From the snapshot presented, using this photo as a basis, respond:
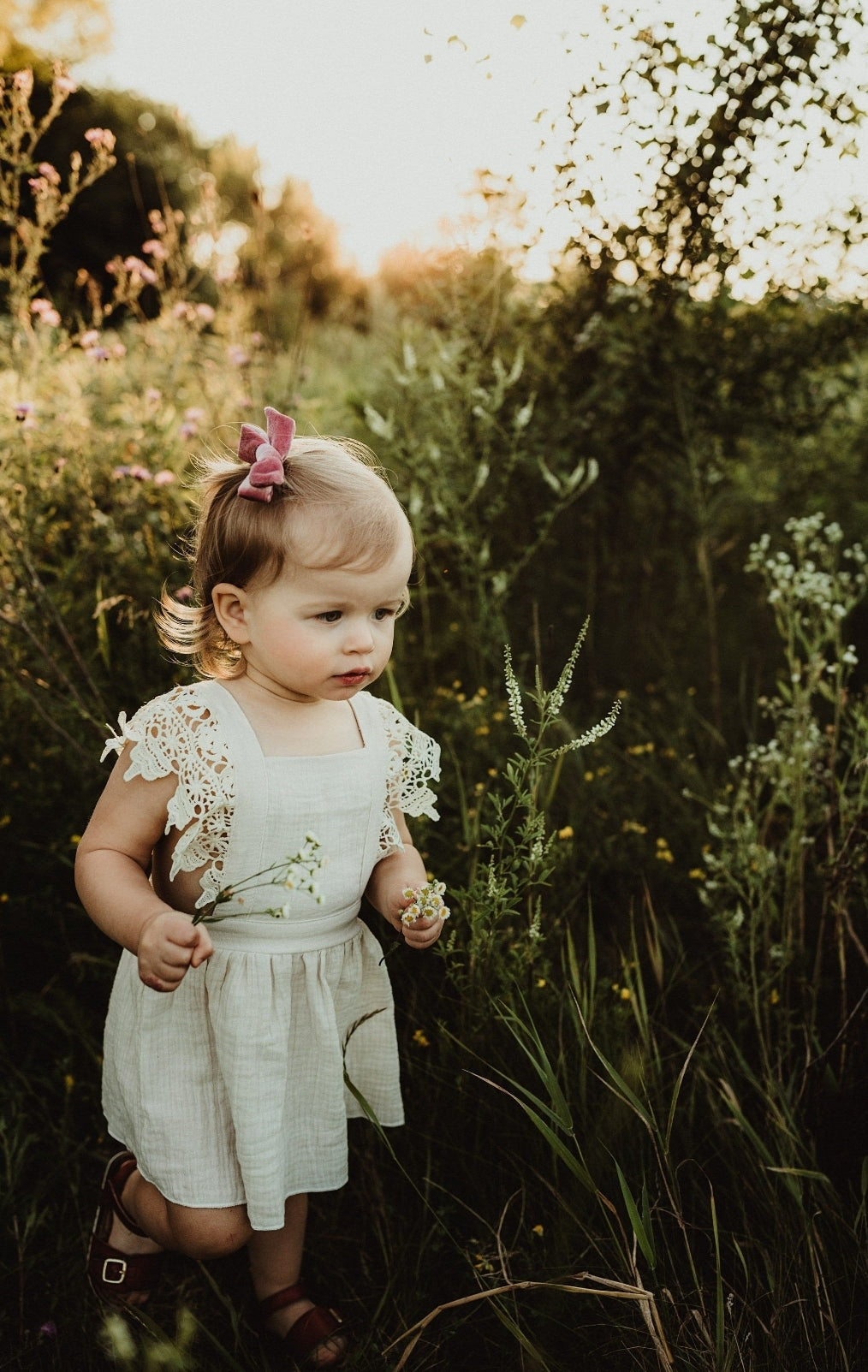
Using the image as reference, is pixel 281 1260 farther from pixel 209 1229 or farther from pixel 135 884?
pixel 135 884

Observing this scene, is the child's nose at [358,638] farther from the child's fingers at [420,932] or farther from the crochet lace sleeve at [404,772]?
the child's fingers at [420,932]

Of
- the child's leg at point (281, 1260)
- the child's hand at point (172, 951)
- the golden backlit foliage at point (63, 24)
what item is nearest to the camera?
the child's hand at point (172, 951)

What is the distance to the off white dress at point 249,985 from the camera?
5.11 ft

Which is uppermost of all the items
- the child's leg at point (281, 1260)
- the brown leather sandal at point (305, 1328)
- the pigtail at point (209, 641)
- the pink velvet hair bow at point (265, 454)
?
the pink velvet hair bow at point (265, 454)

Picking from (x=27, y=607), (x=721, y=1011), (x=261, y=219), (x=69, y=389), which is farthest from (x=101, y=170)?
(x=721, y=1011)

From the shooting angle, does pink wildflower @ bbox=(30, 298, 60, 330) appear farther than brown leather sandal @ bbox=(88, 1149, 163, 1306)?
Yes

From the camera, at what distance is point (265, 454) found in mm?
1531

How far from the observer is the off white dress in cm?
156

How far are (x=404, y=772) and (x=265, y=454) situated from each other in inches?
25.0

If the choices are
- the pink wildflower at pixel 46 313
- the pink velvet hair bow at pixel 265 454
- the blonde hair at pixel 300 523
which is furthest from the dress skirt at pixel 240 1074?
the pink wildflower at pixel 46 313

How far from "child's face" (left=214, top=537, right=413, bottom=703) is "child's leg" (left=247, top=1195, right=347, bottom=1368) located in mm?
964

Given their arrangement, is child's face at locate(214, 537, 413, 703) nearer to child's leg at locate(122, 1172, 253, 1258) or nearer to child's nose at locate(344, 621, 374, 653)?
child's nose at locate(344, 621, 374, 653)

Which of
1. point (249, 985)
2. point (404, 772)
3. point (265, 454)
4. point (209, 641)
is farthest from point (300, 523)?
point (249, 985)

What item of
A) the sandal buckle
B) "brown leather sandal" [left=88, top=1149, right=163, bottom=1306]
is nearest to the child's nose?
"brown leather sandal" [left=88, top=1149, right=163, bottom=1306]
